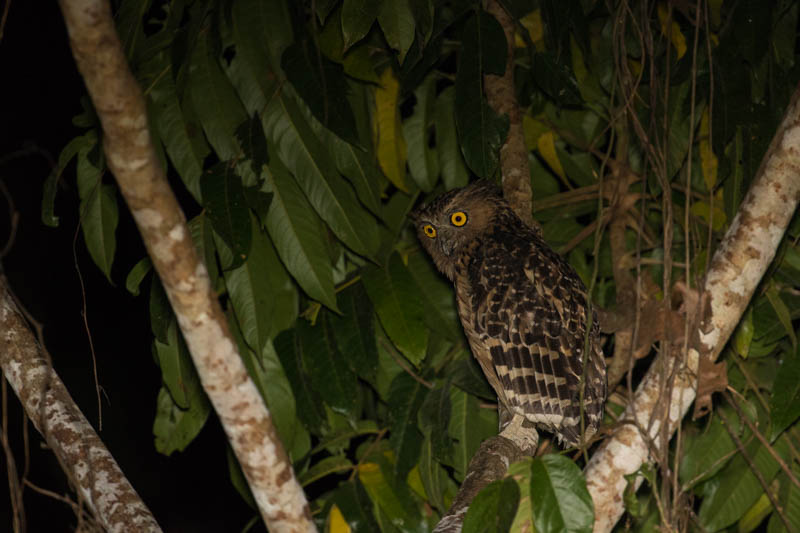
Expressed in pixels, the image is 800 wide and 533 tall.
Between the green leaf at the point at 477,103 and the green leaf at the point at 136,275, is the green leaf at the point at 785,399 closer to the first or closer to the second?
the green leaf at the point at 477,103

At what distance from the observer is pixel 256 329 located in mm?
2393

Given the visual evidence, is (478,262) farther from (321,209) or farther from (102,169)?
(102,169)

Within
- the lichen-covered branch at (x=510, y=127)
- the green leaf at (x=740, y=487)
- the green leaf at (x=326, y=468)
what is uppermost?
the lichen-covered branch at (x=510, y=127)

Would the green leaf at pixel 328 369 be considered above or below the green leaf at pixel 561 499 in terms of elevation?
above

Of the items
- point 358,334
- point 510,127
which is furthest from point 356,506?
point 510,127

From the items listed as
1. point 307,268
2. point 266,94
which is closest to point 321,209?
point 307,268

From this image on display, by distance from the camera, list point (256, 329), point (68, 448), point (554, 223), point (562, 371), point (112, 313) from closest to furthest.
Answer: point (68, 448)
point (256, 329)
point (562, 371)
point (554, 223)
point (112, 313)

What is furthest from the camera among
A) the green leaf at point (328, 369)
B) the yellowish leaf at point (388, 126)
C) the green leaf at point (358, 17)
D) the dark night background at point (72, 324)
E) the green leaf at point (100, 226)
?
the dark night background at point (72, 324)

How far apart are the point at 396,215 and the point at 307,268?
2.66ft

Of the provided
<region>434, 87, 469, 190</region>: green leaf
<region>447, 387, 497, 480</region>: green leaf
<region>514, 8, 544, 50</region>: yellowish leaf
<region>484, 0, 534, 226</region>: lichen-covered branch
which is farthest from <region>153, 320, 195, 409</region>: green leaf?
<region>514, 8, 544, 50</region>: yellowish leaf

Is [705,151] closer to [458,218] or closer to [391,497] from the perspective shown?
[458,218]

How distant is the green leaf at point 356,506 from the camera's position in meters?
2.70

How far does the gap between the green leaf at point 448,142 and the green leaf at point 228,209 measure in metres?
0.92

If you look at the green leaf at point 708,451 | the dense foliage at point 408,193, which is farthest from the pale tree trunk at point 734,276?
the green leaf at point 708,451
